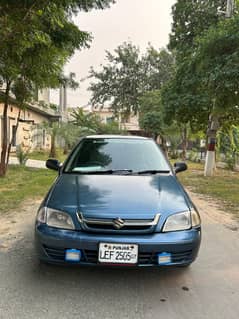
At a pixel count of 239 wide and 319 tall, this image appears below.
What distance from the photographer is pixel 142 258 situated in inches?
104

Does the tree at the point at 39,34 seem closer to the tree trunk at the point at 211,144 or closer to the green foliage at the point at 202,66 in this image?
the green foliage at the point at 202,66

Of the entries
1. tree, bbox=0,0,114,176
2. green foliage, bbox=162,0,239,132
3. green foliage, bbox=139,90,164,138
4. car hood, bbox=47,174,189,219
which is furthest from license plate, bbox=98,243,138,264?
green foliage, bbox=139,90,164,138

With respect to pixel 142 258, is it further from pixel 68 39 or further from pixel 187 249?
pixel 68 39

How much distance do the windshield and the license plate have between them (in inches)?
51.9

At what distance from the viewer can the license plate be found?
260 cm

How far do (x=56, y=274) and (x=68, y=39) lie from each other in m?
5.07

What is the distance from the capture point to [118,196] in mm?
2980

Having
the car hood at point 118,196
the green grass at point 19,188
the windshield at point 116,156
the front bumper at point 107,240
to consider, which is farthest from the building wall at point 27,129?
the front bumper at point 107,240

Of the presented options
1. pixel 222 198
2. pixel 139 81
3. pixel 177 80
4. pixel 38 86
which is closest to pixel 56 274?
pixel 222 198

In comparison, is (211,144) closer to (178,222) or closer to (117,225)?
(178,222)

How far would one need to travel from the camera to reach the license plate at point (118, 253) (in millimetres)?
2596

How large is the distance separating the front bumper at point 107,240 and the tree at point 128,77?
88.1ft

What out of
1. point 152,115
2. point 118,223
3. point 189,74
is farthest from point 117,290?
point 152,115

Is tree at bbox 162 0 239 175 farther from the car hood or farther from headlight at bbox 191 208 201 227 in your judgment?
headlight at bbox 191 208 201 227
